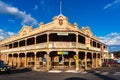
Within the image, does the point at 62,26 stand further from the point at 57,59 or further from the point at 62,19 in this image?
the point at 57,59

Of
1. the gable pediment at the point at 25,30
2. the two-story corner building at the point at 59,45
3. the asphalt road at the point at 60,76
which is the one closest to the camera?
the asphalt road at the point at 60,76

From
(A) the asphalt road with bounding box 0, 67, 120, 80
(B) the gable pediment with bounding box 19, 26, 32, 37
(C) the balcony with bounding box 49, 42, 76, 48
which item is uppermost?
(B) the gable pediment with bounding box 19, 26, 32, 37

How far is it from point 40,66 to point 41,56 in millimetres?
2047

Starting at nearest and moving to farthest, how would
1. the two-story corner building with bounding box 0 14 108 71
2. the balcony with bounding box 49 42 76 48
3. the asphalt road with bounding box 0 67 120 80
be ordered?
1. the asphalt road with bounding box 0 67 120 80
2. the two-story corner building with bounding box 0 14 108 71
3. the balcony with bounding box 49 42 76 48

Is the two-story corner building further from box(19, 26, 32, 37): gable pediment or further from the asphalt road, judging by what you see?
the asphalt road

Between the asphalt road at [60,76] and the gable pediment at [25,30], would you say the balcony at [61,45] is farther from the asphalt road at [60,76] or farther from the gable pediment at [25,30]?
the gable pediment at [25,30]

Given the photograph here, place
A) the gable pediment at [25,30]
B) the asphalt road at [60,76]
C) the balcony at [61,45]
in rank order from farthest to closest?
the gable pediment at [25,30]
the balcony at [61,45]
the asphalt road at [60,76]

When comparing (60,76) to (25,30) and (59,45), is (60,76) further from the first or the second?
(25,30)

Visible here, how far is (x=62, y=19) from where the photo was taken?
37250 millimetres

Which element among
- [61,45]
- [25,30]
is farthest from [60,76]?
[25,30]

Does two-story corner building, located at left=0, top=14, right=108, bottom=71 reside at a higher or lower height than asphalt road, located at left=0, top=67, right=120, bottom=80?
higher

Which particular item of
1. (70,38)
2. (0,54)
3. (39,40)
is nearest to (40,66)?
(39,40)

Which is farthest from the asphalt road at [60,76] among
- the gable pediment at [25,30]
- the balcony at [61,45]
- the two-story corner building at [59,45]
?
the gable pediment at [25,30]

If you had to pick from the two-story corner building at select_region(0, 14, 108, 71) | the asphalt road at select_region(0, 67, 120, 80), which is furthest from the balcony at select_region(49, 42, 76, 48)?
the asphalt road at select_region(0, 67, 120, 80)
